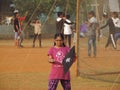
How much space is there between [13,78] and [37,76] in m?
0.66

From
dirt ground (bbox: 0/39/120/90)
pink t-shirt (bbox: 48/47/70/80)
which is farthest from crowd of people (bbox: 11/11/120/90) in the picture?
dirt ground (bbox: 0/39/120/90)

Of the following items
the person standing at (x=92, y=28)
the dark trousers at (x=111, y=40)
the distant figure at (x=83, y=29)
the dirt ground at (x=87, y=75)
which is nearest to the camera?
the dirt ground at (x=87, y=75)

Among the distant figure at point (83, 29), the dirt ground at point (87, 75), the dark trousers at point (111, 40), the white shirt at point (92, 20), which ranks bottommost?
the dirt ground at point (87, 75)

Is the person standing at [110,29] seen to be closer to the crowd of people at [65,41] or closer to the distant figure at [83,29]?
the crowd of people at [65,41]

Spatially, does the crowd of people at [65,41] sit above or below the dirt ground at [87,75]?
above

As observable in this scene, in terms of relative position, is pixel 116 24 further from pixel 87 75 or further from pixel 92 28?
pixel 87 75

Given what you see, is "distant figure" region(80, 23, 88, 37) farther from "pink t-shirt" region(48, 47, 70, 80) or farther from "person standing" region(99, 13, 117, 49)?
"pink t-shirt" region(48, 47, 70, 80)

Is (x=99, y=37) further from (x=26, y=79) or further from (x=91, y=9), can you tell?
(x=26, y=79)

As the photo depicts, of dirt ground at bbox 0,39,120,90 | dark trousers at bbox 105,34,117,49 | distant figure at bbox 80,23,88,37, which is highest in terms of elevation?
distant figure at bbox 80,23,88,37

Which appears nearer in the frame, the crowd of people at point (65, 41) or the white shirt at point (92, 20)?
the crowd of people at point (65, 41)

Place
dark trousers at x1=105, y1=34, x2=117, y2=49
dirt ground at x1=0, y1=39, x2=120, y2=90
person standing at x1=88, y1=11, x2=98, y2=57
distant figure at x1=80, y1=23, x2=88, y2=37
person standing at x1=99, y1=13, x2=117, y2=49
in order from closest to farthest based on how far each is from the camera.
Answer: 1. dirt ground at x1=0, y1=39, x2=120, y2=90
2. person standing at x1=99, y1=13, x2=117, y2=49
3. dark trousers at x1=105, y1=34, x2=117, y2=49
4. person standing at x1=88, y1=11, x2=98, y2=57
5. distant figure at x1=80, y1=23, x2=88, y2=37

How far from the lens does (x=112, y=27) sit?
10.8 metres

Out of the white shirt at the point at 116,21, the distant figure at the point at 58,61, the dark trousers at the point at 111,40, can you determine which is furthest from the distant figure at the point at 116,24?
the distant figure at the point at 58,61

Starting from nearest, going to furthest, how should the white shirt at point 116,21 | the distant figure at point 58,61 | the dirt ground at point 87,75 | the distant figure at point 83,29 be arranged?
the distant figure at point 58,61 < the dirt ground at point 87,75 < the white shirt at point 116,21 < the distant figure at point 83,29
